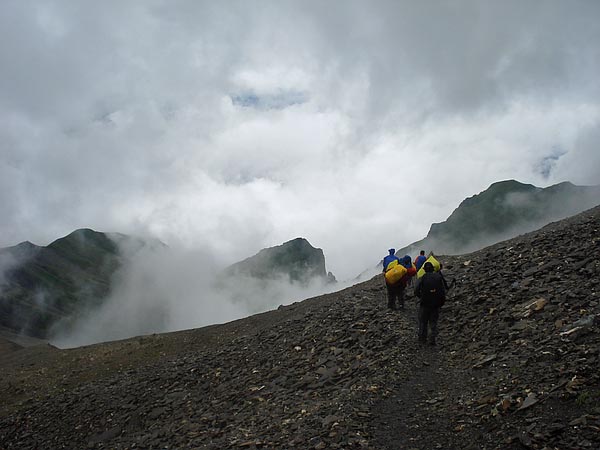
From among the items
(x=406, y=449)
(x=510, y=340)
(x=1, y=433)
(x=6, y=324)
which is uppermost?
(x=6, y=324)

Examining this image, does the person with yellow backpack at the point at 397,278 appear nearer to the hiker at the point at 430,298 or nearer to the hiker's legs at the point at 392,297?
the hiker's legs at the point at 392,297

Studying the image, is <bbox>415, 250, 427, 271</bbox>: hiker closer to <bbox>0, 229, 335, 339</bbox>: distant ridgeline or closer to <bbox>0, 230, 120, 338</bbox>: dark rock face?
<bbox>0, 229, 335, 339</bbox>: distant ridgeline

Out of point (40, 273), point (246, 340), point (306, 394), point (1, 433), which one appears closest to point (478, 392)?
point (306, 394)

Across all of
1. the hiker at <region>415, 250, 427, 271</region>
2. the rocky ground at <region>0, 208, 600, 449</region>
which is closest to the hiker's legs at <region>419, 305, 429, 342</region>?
the rocky ground at <region>0, 208, 600, 449</region>

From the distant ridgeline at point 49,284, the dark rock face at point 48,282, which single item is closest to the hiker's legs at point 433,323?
the distant ridgeline at point 49,284

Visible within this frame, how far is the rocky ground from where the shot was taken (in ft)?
31.0

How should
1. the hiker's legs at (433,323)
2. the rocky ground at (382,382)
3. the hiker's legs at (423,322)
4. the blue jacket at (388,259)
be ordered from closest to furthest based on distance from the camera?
the rocky ground at (382,382)
the hiker's legs at (433,323)
the hiker's legs at (423,322)
the blue jacket at (388,259)

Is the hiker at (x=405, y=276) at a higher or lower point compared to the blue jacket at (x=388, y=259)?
lower

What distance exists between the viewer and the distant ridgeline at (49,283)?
4934 inches

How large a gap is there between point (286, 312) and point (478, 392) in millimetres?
19964

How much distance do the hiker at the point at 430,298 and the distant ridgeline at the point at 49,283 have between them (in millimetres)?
131141

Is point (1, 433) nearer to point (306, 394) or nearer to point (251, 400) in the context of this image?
point (251, 400)

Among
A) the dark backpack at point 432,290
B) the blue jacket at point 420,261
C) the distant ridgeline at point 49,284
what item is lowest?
the dark backpack at point 432,290

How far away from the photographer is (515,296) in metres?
15.4
